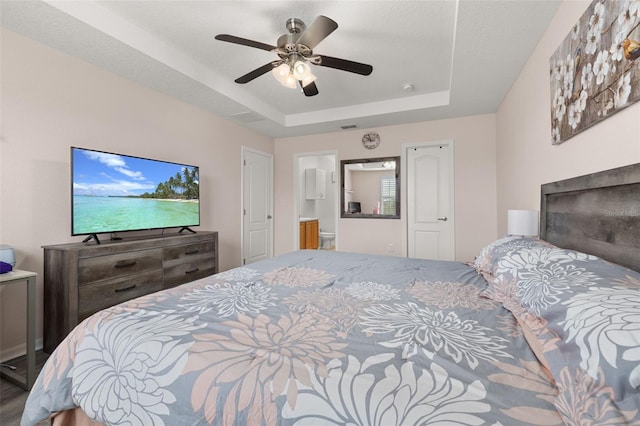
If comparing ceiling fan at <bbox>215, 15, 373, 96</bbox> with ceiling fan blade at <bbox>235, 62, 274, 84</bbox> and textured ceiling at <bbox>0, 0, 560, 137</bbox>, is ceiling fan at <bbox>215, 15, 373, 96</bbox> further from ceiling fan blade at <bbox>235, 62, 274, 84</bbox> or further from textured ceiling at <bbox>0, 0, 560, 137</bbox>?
textured ceiling at <bbox>0, 0, 560, 137</bbox>

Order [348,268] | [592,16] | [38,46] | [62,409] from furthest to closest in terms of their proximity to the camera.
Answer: [38,46], [348,268], [592,16], [62,409]

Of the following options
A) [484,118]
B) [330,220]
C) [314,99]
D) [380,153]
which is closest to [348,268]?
[314,99]

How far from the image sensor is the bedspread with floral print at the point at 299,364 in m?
0.67

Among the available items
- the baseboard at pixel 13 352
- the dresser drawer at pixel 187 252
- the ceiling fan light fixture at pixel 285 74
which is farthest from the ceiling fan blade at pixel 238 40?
the baseboard at pixel 13 352

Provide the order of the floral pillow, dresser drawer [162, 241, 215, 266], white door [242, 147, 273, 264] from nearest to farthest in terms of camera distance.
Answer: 1. the floral pillow
2. dresser drawer [162, 241, 215, 266]
3. white door [242, 147, 273, 264]

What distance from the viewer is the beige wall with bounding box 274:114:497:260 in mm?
4039

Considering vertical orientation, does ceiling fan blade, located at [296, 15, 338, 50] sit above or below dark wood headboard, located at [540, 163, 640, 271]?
above

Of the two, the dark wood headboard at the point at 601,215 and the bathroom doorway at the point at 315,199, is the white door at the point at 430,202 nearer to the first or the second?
the bathroom doorway at the point at 315,199

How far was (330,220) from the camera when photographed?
7477mm

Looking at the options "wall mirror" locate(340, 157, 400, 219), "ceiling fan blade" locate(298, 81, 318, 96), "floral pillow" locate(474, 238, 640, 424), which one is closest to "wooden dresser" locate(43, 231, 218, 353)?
"ceiling fan blade" locate(298, 81, 318, 96)

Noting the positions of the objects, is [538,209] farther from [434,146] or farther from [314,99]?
[314,99]

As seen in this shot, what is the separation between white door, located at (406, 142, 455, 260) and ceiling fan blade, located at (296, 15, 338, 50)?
9.50 ft

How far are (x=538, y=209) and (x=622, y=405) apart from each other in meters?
2.18

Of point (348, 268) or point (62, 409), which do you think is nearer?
point (62, 409)
